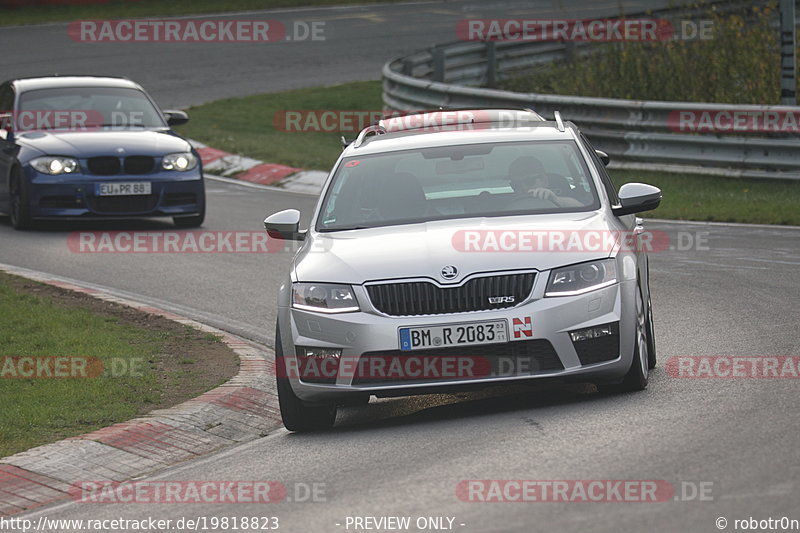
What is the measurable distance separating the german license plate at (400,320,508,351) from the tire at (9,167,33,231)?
1045cm

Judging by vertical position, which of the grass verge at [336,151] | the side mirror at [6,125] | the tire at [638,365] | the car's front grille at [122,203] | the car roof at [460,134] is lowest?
the grass verge at [336,151]

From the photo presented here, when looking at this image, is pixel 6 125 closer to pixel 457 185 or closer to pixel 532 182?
pixel 457 185

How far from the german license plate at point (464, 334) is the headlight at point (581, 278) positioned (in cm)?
33

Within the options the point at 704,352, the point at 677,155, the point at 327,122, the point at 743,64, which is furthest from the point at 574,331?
the point at 327,122

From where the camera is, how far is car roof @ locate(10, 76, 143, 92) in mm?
18625

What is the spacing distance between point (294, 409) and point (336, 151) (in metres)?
17.1

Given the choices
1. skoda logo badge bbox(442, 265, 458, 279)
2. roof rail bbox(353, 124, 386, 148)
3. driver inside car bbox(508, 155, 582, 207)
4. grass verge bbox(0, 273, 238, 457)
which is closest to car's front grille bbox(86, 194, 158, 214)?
grass verge bbox(0, 273, 238, 457)

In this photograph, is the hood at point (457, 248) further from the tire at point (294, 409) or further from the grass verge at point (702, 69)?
the grass verge at point (702, 69)

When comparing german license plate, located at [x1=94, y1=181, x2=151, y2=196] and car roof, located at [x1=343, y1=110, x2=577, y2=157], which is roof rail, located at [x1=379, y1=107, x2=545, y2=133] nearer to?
car roof, located at [x1=343, y1=110, x2=577, y2=157]

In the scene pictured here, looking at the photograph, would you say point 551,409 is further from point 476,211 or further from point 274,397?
point 274,397

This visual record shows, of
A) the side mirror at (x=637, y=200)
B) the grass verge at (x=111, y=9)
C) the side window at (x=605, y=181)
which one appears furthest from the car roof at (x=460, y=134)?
the grass verge at (x=111, y=9)

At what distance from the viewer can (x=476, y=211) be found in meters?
8.81

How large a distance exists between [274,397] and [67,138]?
9086 millimetres

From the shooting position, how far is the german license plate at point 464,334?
7723 mm
